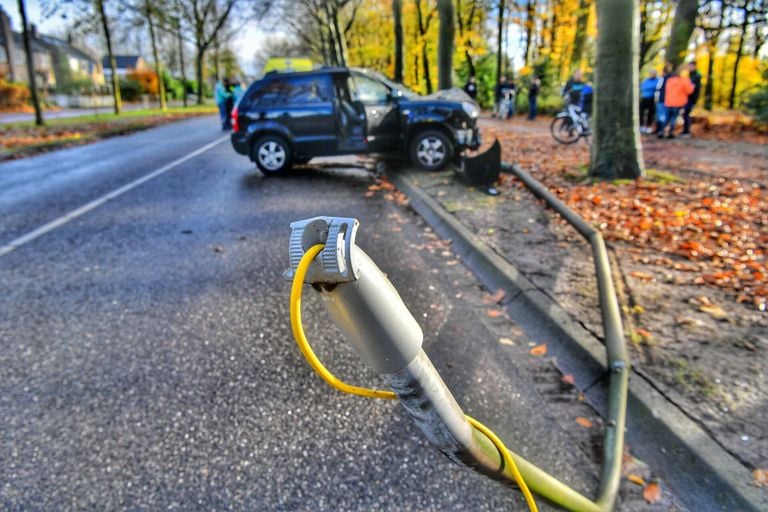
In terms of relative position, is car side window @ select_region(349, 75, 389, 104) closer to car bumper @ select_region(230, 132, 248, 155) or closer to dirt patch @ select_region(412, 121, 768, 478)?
car bumper @ select_region(230, 132, 248, 155)

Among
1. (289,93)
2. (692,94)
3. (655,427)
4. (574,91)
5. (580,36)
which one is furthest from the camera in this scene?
(580,36)

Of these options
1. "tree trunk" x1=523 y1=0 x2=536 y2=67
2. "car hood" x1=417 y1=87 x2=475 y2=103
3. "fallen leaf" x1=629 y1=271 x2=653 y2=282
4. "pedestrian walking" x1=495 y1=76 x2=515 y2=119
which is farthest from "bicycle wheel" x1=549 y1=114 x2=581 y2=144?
"tree trunk" x1=523 y1=0 x2=536 y2=67

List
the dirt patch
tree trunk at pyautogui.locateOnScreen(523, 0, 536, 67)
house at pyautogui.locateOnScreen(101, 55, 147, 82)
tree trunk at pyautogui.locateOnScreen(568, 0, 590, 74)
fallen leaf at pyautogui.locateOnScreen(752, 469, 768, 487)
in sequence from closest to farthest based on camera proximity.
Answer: fallen leaf at pyautogui.locateOnScreen(752, 469, 768, 487) < the dirt patch < tree trunk at pyautogui.locateOnScreen(568, 0, 590, 74) < tree trunk at pyautogui.locateOnScreen(523, 0, 536, 67) < house at pyautogui.locateOnScreen(101, 55, 147, 82)

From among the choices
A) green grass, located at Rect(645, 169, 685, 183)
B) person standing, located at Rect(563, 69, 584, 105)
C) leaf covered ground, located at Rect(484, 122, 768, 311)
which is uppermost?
person standing, located at Rect(563, 69, 584, 105)

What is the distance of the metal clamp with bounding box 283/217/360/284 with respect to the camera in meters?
0.97

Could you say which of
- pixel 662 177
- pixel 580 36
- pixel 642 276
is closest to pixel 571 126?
pixel 662 177

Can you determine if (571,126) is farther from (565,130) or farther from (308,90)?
(308,90)

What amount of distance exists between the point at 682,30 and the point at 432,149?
1177 centimetres

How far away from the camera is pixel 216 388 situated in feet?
9.30

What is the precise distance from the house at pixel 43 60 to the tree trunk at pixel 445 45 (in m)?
48.0

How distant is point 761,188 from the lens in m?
7.29

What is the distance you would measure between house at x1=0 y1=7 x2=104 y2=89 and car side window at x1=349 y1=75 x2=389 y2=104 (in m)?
52.7

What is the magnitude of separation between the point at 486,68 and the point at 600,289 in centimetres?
3271

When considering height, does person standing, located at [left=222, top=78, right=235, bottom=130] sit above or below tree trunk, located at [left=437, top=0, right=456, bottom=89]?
below
